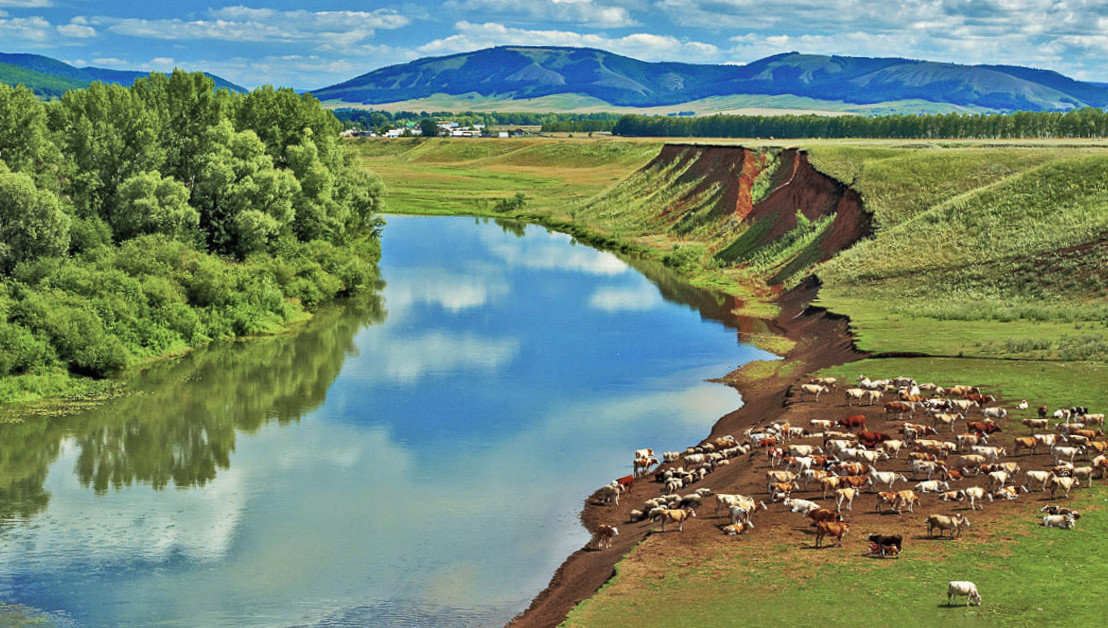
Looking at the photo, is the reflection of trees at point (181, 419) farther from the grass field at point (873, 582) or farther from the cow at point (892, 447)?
the cow at point (892, 447)

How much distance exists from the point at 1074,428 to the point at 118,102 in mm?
65277

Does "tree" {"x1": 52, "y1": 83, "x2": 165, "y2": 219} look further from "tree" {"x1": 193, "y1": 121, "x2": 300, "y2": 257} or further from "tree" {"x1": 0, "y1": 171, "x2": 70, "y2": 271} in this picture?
"tree" {"x1": 0, "y1": 171, "x2": 70, "y2": 271}

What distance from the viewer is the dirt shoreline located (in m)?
31.5

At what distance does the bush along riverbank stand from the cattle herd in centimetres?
3411

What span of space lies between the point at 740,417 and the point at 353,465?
740 inches

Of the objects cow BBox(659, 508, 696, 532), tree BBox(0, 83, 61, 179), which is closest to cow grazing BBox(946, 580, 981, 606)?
cow BBox(659, 508, 696, 532)

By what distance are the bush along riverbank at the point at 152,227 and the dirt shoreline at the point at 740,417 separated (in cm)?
3255

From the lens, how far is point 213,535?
124 ft

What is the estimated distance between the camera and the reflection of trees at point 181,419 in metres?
44.8

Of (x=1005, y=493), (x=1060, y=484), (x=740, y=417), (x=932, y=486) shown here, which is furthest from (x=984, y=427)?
(x=740, y=417)

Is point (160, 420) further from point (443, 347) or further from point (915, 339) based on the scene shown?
point (915, 339)

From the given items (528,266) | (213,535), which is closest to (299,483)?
(213,535)

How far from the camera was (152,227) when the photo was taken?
7675 cm

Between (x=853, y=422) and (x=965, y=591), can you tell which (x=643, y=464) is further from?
(x=965, y=591)
